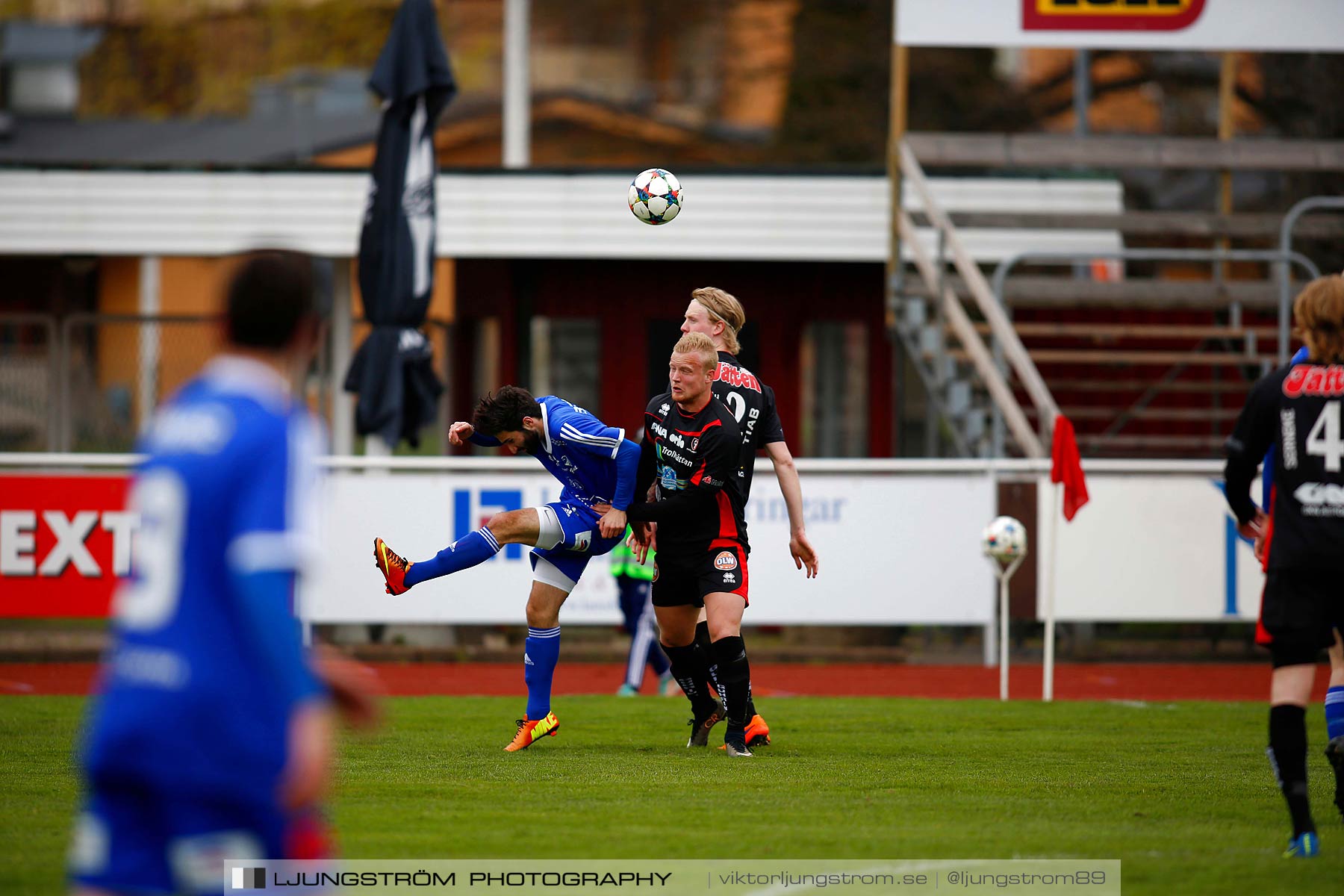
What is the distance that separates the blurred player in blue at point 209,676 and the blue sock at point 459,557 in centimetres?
498

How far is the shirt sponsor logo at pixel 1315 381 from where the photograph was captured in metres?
5.58

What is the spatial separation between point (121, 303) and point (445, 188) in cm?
1153

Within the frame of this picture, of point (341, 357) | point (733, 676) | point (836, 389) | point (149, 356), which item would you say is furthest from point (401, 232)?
point (733, 676)

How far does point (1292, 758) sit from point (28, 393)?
16.0 metres

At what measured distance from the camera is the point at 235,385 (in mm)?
3297

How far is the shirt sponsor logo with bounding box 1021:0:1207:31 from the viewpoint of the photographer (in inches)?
683

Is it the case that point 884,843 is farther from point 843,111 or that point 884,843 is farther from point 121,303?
point 843,111

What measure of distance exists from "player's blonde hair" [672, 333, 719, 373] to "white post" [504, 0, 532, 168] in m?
11.2

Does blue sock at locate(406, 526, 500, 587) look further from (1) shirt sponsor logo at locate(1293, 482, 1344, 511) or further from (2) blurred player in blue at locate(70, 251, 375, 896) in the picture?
(2) blurred player in blue at locate(70, 251, 375, 896)

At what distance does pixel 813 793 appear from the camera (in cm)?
690

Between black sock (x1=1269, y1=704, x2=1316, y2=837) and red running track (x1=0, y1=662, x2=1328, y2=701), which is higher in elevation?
black sock (x1=1269, y1=704, x2=1316, y2=837)

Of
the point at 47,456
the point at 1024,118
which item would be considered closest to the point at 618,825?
the point at 47,456

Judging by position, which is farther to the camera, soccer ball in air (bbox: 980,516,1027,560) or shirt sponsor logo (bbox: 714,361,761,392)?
soccer ball in air (bbox: 980,516,1027,560)

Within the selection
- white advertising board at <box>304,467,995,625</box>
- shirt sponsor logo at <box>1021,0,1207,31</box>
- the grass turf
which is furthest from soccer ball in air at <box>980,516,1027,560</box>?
shirt sponsor logo at <box>1021,0,1207,31</box>
